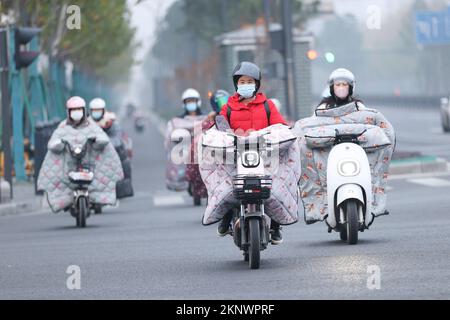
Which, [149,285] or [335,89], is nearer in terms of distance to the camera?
[149,285]

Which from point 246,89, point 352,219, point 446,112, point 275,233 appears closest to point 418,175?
point 352,219

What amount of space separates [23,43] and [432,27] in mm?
64344

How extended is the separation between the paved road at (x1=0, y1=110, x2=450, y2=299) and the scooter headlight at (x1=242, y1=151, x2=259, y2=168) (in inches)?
33.1

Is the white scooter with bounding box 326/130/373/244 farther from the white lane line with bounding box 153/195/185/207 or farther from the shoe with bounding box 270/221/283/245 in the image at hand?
the white lane line with bounding box 153/195/185/207

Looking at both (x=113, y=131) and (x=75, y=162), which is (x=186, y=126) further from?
(x=75, y=162)

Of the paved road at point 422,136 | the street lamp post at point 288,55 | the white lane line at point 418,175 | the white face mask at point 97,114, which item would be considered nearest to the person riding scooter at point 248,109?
the white face mask at point 97,114

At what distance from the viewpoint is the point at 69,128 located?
70.6ft

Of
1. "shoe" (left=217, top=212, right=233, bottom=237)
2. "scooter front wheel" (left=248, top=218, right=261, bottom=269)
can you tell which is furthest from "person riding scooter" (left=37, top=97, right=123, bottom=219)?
"scooter front wheel" (left=248, top=218, right=261, bottom=269)

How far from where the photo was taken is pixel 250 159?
44.1 ft

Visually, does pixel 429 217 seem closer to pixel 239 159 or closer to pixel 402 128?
pixel 239 159

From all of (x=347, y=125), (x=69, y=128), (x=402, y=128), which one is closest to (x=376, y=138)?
(x=347, y=125)

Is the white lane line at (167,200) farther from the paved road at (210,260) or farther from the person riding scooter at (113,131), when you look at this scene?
the paved road at (210,260)
